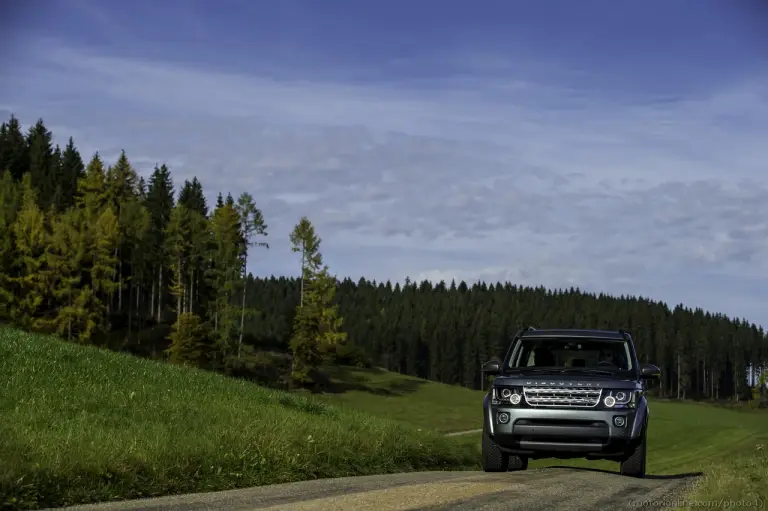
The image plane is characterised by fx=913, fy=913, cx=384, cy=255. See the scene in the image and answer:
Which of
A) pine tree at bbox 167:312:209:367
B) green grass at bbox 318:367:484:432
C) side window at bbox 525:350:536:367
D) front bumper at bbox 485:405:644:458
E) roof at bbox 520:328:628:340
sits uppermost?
roof at bbox 520:328:628:340

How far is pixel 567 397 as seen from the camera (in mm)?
13711

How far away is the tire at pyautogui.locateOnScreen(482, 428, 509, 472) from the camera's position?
14273 millimetres

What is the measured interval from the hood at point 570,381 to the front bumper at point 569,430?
371mm

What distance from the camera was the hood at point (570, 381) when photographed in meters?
13.7

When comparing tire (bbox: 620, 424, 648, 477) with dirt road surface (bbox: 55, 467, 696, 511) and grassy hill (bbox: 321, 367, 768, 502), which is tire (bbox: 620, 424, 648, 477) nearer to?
dirt road surface (bbox: 55, 467, 696, 511)

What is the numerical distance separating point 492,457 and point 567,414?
150 centimetres

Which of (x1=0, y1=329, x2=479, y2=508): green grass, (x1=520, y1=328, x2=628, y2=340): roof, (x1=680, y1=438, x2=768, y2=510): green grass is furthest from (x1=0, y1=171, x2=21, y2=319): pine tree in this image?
(x1=680, y1=438, x2=768, y2=510): green grass

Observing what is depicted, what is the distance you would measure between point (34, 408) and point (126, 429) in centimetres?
229

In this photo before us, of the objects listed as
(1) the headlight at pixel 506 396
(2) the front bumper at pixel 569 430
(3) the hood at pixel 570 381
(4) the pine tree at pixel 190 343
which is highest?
(3) the hood at pixel 570 381

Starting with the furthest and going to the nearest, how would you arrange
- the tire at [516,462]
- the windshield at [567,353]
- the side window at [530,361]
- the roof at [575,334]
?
the side window at [530,361] → the roof at [575,334] → the windshield at [567,353] → the tire at [516,462]

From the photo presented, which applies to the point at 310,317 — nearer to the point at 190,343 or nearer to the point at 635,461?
the point at 190,343

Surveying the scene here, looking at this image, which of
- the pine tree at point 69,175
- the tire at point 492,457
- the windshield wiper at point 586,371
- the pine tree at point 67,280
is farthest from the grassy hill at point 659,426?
the pine tree at point 69,175

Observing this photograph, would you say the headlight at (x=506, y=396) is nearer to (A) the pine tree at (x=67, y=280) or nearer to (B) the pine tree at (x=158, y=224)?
(A) the pine tree at (x=67, y=280)

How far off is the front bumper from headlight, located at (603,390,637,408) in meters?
0.10
